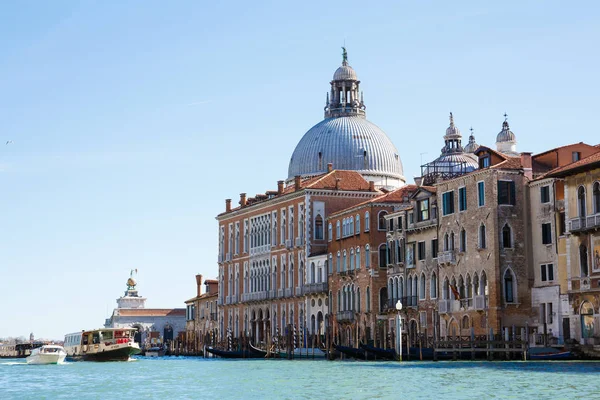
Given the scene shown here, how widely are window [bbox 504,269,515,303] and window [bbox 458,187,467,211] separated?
3.83m

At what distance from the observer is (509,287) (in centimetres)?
4778

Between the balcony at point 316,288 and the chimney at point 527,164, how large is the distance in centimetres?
1926

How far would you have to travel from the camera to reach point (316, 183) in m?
68.2

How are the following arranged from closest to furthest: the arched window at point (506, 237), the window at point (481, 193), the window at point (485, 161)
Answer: the arched window at point (506, 237), the window at point (481, 193), the window at point (485, 161)

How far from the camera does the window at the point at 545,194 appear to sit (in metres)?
46.7

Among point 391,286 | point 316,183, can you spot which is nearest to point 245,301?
point 316,183

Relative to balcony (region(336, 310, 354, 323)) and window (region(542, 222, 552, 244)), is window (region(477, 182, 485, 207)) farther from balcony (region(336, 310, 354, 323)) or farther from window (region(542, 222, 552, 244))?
balcony (region(336, 310, 354, 323))

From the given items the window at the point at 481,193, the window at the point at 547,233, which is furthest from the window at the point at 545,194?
the window at the point at 481,193

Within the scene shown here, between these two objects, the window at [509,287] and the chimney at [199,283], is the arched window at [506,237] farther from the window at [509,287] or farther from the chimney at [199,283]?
the chimney at [199,283]

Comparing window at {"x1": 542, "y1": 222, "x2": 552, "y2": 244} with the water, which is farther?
window at {"x1": 542, "y1": 222, "x2": 552, "y2": 244}

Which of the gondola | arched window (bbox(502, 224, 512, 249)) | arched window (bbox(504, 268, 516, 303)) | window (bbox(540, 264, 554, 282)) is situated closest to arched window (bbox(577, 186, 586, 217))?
window (bbox(540, 264, 554, 282))

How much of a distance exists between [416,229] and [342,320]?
9159mm

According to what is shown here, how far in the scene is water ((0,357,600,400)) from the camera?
30125 mm

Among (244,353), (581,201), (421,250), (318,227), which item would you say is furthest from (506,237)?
(244,353)
